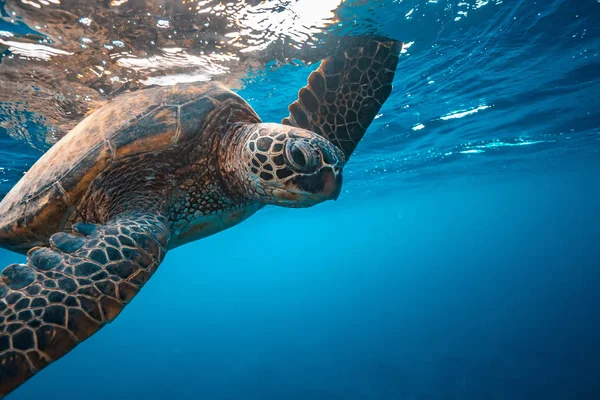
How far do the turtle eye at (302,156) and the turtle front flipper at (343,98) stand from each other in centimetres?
182

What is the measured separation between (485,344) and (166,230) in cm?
1743

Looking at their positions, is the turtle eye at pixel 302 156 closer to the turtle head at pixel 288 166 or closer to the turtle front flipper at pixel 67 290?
the turtle head at pixel 288 166

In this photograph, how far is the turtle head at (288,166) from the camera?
2629mm

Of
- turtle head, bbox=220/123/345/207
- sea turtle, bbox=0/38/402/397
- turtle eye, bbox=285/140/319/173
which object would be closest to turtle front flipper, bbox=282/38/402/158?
sea turtle, bbox=0/38/402/397

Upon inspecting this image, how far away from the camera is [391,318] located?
24938mm

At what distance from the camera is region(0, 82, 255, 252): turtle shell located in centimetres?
309

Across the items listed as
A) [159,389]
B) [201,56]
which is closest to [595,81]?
[201,56]

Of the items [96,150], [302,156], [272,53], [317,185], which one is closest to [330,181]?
[317,185]

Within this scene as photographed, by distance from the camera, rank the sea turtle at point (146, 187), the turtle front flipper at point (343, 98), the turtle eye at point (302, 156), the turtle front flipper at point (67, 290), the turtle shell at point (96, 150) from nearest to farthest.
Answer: the turtle front flipper at point (67, 290)
the sea turtle at point (146, 187)
the turtle eye at point (302, 156)
the turtle shell at point (96, 150)
the turtle front flipper at point (343, 98)

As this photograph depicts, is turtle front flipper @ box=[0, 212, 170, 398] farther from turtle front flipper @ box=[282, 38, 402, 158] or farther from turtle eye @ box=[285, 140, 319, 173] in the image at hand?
turtle front flipper @ box=[282, 38, 402, 158]

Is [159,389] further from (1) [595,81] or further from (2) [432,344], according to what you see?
(1) [595,81]

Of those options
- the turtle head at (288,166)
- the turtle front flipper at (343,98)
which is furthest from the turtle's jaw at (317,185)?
the turtle front flipper at (343,98)

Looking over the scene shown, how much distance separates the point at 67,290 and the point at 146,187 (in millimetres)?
1505

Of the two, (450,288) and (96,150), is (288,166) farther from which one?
(450,288)
